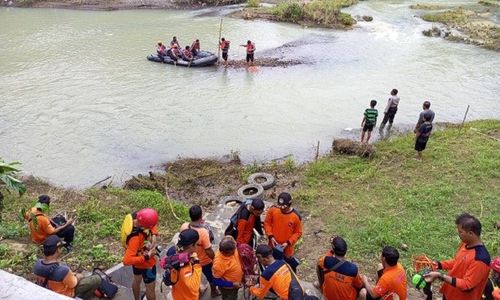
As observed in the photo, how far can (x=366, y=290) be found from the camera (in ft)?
18.6

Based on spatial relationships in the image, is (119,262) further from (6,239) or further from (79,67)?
(79,67)

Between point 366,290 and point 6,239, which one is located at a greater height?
point 366,290

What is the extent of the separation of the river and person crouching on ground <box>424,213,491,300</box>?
28.2ft

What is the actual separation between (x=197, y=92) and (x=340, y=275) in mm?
13874

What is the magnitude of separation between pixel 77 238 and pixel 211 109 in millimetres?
9154

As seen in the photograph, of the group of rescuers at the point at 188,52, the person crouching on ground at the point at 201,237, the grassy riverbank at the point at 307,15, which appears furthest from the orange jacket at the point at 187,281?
the grassy riverbank at the point at 307,15

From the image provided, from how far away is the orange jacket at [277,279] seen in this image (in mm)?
4980

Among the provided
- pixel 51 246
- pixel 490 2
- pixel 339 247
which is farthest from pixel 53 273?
pixel 490 2

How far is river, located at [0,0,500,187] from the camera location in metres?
13.9

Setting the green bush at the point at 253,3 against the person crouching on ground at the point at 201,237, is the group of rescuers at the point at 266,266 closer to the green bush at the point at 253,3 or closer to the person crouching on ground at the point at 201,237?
the person crouching on ground at the point at 201,237

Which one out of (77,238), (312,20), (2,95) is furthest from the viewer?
(312,20)

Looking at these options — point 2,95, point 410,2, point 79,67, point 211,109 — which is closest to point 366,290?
point 211,109

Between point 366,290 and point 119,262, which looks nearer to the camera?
point 366,290

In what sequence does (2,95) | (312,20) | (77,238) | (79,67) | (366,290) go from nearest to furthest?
1. (366,290)
2. (77,238)
3. (2,95)
4. (79,67)
5. (312,20)
